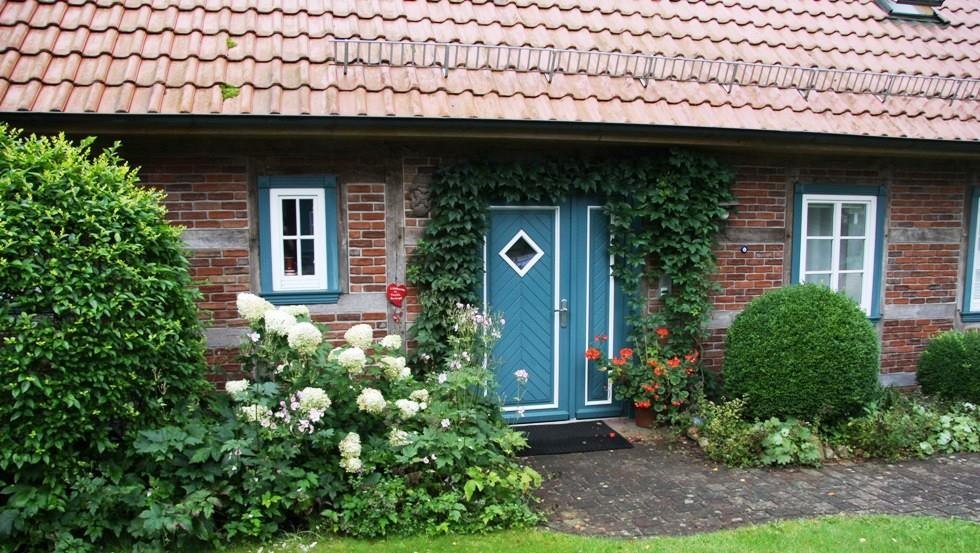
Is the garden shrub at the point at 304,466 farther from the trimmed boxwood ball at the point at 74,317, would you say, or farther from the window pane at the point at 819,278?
the window pane at the point at 819,278

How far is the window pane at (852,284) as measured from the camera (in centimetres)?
708

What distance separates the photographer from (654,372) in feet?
20.1

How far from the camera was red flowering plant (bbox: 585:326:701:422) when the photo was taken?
6.11m

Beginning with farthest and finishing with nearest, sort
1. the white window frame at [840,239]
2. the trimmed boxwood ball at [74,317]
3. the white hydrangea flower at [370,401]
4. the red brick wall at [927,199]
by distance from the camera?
the red brick wall at [927,199] < the white window frame at [840,239] < the white hydrangea flower at [370,401] < the trimmed boxwood ball at [74,317]

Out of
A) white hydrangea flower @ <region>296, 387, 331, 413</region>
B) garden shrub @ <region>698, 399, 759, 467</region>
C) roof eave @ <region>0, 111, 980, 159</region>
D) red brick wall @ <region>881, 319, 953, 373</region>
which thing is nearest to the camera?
white hydrangea flower @ <region>296, 387, 331, 413</region>

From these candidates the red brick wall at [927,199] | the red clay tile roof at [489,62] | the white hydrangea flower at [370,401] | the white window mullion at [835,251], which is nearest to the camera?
the white hydrangea flower at [370,401]

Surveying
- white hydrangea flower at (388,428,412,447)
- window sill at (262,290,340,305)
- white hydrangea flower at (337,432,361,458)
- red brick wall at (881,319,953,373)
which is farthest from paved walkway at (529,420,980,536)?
window sill at (262,290,340,305)

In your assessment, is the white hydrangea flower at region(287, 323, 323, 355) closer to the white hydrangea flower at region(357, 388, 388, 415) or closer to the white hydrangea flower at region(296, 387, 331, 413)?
the white hydrangea flower at region(296, 387, 331, 413)

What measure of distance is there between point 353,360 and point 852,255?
17.9ft

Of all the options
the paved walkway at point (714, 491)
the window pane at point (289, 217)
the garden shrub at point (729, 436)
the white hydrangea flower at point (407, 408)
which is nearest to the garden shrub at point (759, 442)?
the garden shrub at point (729, 436)

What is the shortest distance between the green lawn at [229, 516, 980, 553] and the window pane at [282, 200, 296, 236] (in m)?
2.62

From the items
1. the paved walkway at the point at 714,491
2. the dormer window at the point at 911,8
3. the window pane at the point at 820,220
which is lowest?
the paved walkway at the point at 714,491

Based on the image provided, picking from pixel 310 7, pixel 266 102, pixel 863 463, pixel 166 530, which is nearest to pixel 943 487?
pixel 863 463

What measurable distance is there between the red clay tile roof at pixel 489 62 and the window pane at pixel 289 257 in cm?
112
